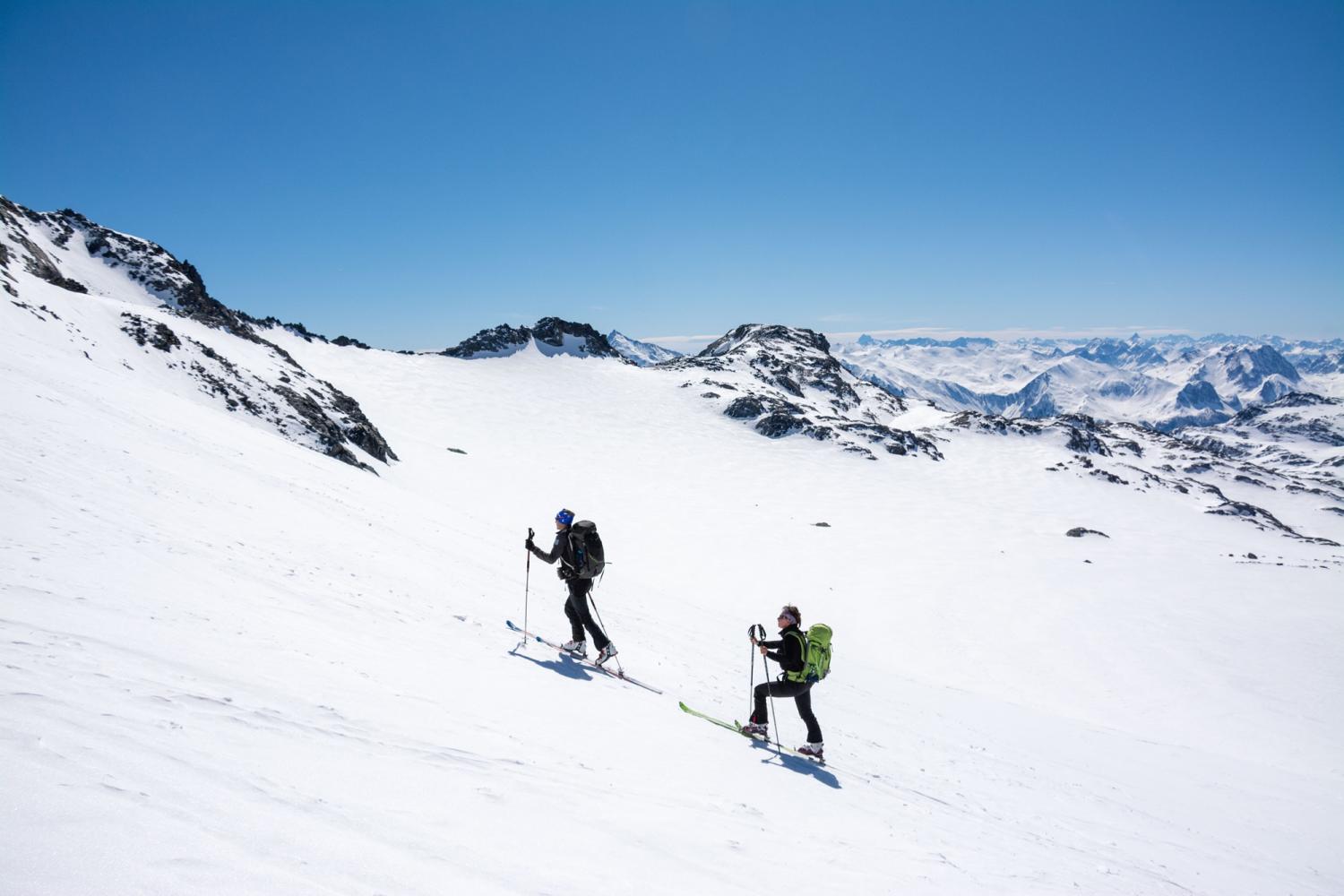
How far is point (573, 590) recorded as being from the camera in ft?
38.8

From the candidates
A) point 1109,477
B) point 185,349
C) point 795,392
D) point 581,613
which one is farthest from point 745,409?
point 581,613

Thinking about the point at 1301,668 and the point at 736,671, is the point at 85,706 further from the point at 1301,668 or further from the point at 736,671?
the point at 1301,668

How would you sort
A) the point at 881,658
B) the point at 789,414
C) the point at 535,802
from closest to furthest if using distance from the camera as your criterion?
the point at 535,802
the point at 881,658
the point at 789,414

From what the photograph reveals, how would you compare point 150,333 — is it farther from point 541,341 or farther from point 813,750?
point 541,341

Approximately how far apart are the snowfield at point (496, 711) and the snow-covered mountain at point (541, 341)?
2714 inches

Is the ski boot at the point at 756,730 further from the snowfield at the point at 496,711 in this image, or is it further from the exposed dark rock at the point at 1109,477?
the exposed dark rock at the point at 1109,477

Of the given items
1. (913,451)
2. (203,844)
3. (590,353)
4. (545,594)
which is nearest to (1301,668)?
(545,594)

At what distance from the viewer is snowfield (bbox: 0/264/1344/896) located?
15.7 ft

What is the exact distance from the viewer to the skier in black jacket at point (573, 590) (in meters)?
11.6

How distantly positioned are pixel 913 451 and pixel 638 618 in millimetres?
84271

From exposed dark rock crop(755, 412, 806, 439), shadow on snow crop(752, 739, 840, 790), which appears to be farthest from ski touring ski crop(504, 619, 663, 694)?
exposed dark rock crop(755, 412, 806, 439)

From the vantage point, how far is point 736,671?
16016 mm

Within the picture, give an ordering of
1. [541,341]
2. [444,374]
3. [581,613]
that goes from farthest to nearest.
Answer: [541,341] → [444,374] → [581,613]

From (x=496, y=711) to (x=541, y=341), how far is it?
10632 centimetres
